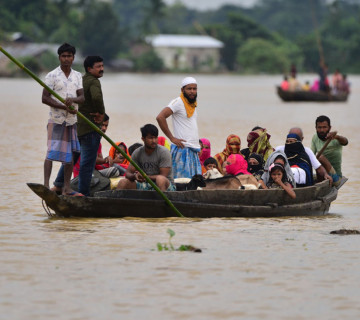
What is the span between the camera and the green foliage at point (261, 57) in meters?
102

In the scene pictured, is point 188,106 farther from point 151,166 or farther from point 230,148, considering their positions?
point 230,148

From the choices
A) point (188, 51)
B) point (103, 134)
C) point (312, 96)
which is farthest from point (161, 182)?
point (188, 51)

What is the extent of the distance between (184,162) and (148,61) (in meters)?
95.3

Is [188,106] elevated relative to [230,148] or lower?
elevated

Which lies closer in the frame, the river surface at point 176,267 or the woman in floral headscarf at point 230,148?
the river surface at point 176,267

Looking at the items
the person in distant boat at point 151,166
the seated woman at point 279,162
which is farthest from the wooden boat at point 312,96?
the person in distant boat at point 151,166

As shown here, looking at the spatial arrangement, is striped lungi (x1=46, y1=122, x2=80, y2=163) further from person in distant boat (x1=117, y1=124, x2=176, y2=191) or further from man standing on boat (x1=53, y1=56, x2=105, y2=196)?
person in distant boat (x1=117, y1=124, x2=176, y2=191)

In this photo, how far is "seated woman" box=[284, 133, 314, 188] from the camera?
10.0 metres

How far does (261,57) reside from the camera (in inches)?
4072

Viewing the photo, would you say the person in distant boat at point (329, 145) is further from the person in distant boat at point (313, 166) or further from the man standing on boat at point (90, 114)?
the man standing on boat at point (90, 114)

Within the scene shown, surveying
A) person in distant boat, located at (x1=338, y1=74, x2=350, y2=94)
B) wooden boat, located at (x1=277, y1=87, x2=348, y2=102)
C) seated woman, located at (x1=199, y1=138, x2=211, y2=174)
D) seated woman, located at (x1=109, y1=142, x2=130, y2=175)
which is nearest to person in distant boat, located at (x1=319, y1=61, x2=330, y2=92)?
wooden boat, located at (x1=277, y1=87, x2=348, y2=102)

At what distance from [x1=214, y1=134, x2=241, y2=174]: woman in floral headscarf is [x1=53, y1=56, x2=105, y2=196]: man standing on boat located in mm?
1569

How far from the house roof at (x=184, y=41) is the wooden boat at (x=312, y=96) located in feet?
241

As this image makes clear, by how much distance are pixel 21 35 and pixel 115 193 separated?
87.2 m
